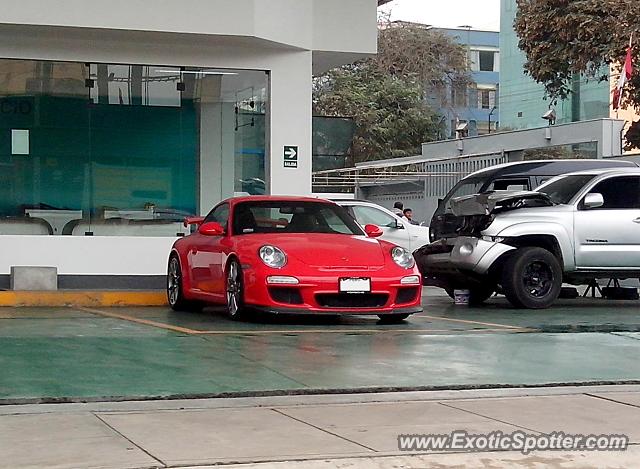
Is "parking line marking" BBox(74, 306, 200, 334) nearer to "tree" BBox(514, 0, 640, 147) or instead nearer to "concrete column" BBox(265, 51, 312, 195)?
"concrete column" BBox(265, 51, 312, 195)

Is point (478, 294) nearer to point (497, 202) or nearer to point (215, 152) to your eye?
point (497, 202)

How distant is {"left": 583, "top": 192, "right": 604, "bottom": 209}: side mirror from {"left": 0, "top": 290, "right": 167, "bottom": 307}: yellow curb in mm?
5419

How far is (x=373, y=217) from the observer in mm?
20281

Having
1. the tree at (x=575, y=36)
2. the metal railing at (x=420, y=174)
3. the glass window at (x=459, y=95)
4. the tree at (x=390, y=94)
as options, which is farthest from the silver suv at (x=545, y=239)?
the glass window at (x=459, y=95)

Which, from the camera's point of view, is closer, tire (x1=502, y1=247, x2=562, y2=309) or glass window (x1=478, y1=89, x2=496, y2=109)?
tire (x1=502, y1=247, x2=562, y2=309)

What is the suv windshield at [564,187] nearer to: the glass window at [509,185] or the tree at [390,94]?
the glass window at [509,185]

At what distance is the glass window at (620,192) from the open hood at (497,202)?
0.78 m

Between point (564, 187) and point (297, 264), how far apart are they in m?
4.83

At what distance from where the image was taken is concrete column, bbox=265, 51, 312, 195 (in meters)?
16.3

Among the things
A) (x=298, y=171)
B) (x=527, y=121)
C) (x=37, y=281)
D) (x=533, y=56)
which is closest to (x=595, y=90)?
(x=527, y=121)

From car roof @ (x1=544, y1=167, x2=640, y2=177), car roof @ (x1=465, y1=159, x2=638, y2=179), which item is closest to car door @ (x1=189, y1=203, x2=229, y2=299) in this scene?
car roof @ (x1=465, y1=159, x2=638, y2=179)

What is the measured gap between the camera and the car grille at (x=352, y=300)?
37.4 feet

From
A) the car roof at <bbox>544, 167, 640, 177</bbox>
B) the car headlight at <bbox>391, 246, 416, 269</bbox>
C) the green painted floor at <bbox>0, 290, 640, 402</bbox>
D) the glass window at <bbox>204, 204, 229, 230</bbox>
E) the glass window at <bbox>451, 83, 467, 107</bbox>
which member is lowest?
the green painted floor at <bbox>0, 290, 640, 402</bbox>

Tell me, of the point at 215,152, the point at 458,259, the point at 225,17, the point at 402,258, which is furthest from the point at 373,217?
the point at 402,258
